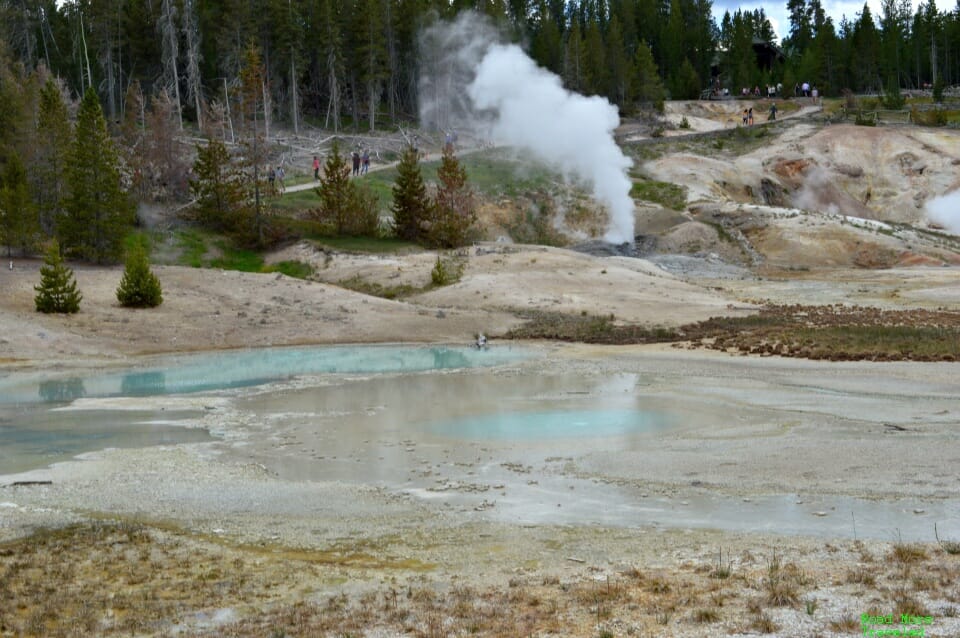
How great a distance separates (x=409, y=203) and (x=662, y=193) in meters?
21.4

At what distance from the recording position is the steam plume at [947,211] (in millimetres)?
72625

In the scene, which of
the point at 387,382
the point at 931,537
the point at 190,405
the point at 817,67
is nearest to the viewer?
the point at 931,537

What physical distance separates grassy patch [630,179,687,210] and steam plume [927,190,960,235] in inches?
749

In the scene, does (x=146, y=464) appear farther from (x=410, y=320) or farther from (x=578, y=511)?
(x=410, y=320)

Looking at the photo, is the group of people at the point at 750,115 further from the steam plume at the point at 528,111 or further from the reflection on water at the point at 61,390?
the reflection on water at the point at 61,390

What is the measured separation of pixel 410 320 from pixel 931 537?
30.2 m

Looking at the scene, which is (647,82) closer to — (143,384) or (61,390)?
(143,384)

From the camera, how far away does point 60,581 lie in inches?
502

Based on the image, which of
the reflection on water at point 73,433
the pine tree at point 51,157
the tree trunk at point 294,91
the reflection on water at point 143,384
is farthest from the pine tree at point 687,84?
the reflection on water at point 73,433

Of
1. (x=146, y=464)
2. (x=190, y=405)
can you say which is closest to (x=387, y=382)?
(x=190, y=405)

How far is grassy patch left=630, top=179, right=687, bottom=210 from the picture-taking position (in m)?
69.6

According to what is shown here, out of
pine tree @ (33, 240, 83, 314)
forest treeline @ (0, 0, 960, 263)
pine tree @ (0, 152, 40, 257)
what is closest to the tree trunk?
forest treeline @ (0, 0, 960, 263)

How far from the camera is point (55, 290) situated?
40.0m

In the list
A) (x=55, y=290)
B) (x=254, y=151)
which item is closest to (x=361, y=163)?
(x=254, y=151)
